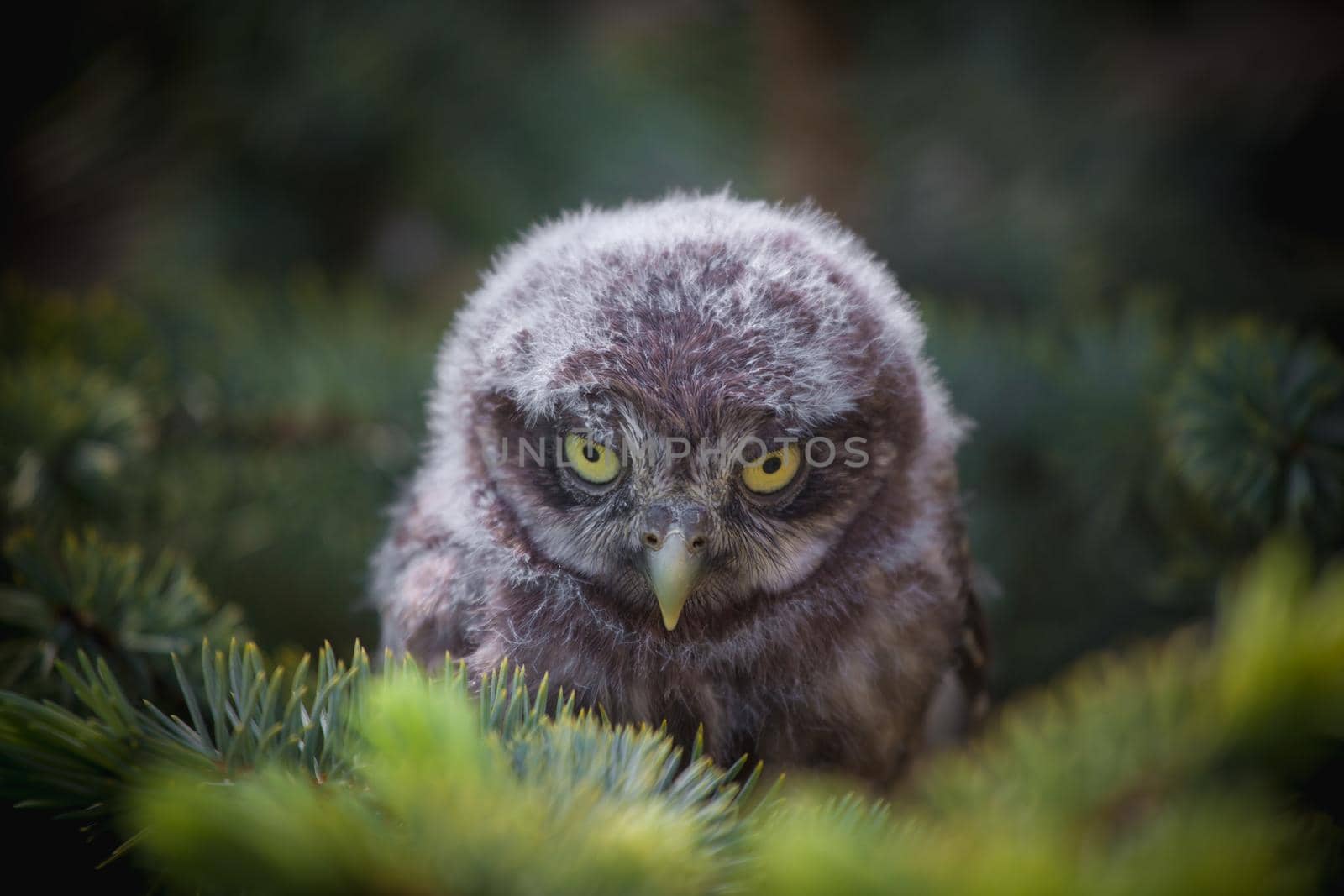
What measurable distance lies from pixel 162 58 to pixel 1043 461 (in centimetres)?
239

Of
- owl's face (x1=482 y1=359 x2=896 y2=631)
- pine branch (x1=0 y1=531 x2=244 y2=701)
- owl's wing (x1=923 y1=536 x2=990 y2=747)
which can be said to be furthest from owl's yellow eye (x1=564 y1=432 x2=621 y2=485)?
owl's wing (x1=923 y1=536 x2=990 y2=747)

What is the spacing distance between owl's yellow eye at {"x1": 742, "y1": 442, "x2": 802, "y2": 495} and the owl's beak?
0.15 m

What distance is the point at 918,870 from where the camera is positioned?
24.6 inches

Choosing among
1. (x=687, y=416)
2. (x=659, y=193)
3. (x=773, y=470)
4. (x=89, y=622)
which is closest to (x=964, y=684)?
(x=773, y=470)

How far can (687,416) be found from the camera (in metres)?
1.26

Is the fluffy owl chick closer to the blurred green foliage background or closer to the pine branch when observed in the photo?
the pine branch

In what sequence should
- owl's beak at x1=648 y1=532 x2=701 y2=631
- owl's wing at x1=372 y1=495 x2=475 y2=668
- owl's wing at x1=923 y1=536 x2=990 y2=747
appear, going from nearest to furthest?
owl's beak at x1=648 y1=532 x2=701 y2=631 < owl's wing at x1=372 y1=495 x2=475 y2=668 < owl's wing at x1=923 y1=536 x2=990 y2=747

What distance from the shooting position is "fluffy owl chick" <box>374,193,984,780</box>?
1.30m

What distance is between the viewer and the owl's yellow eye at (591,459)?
1326 mm

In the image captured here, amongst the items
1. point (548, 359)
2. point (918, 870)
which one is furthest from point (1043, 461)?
point (918, 870)

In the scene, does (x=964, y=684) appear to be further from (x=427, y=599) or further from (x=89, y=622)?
(x=89, y=622)

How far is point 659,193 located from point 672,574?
213 cm

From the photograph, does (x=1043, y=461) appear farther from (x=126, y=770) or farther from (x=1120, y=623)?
(x=126, y=770)

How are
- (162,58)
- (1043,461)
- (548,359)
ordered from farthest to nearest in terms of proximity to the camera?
(162,58)
(1043,461)
(548,359)
